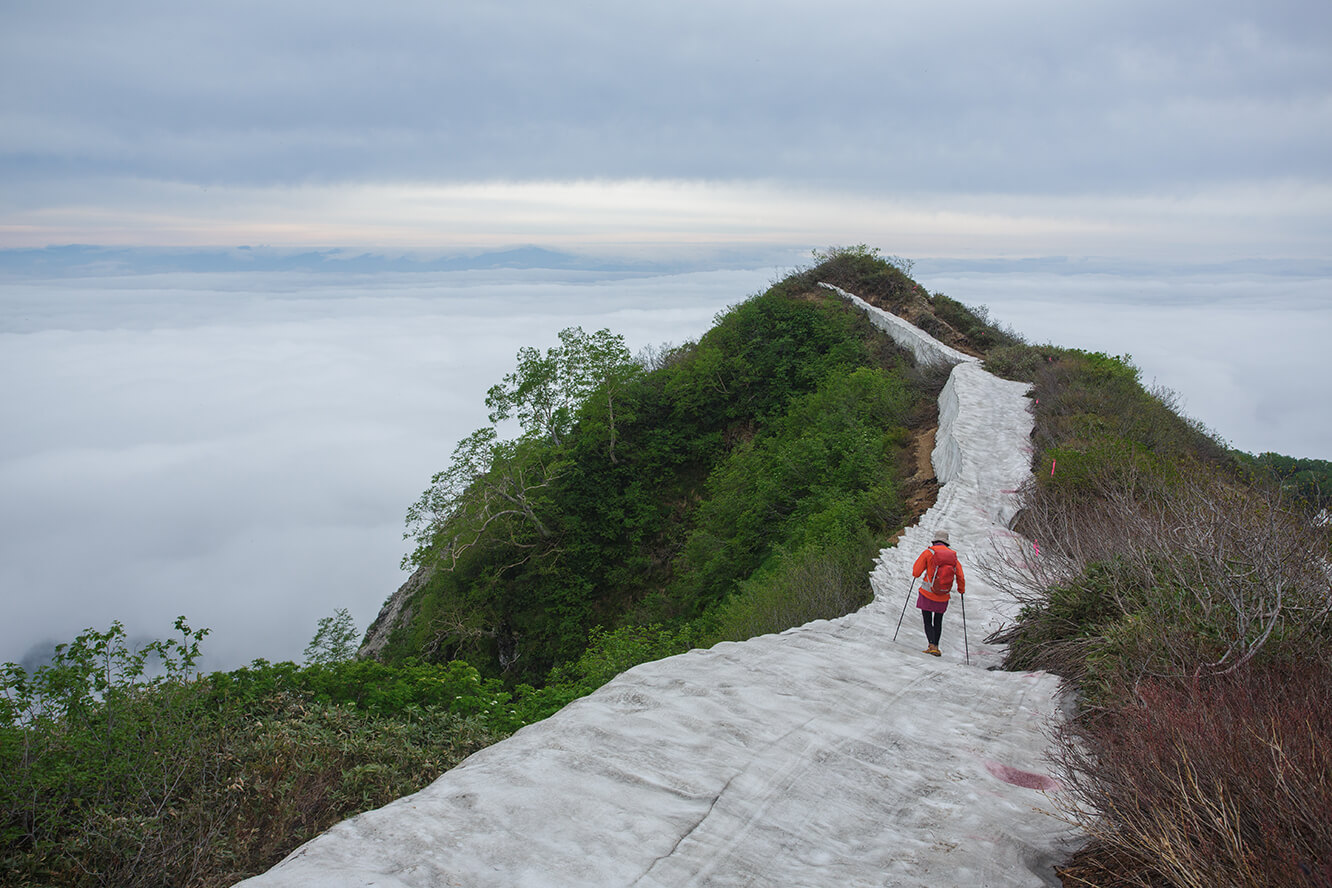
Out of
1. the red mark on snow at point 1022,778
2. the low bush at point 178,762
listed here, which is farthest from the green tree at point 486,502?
the red mark on snow at point 1022,778

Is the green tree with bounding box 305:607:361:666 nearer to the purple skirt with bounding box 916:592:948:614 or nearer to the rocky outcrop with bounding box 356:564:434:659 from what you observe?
the rocky outcrop with bounding box 356:564:434:659

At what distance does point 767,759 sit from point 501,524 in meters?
22.9

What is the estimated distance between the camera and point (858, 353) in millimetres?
27656

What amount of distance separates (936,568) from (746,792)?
444 cm

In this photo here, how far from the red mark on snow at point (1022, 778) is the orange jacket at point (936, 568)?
113 inches

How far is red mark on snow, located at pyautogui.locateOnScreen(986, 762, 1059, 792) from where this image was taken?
4.62 meters

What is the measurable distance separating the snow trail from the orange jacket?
864 mm

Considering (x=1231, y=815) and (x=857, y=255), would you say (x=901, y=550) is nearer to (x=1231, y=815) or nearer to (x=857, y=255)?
(x=1231, y=815)

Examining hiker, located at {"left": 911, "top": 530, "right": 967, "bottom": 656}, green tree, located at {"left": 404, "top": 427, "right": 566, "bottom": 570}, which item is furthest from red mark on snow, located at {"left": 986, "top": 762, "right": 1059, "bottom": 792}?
green tree, located at {"left": 404, "top": 427, "right": 566, "bottom": 570}

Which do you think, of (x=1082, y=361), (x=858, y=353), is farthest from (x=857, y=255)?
(x=1082, y=361)

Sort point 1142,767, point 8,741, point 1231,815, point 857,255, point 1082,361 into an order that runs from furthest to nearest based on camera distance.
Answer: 1. point 857,255
2. point 1082,361
3. point 8,741
4. point 1142,767
5. point 1231,815

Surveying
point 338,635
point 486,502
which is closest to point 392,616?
point 338,635

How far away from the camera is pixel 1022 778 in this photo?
474 cm

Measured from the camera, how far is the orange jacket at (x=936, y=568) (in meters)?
7.70
